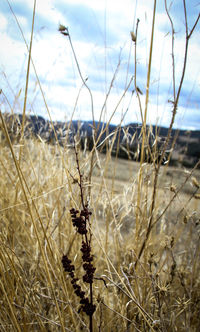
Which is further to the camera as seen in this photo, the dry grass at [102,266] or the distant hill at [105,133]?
the distant hill at [105,133]

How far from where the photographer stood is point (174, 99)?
890mm

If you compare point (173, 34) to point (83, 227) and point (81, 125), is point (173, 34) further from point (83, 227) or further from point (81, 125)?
point (81, 125)

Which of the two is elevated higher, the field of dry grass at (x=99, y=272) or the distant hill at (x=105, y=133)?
the distant hill at (x=105, y=133)

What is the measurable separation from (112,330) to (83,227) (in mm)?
589

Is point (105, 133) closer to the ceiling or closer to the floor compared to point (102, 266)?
closer to the ceiling

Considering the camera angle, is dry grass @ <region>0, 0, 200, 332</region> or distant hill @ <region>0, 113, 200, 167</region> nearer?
dry grass @ <region>0, 0, 200, 332</region>

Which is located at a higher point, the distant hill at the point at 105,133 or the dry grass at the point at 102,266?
the distant hill at the point at 105,133

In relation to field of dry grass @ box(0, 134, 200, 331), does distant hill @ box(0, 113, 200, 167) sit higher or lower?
higher

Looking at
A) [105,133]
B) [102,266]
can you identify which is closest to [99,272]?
[102,266]

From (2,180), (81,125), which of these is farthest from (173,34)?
(2,180)

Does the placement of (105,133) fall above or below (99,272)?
above

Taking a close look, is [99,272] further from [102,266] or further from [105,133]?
[105,133]

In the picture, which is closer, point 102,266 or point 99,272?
point 102,266

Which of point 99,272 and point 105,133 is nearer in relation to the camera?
point 105,133
